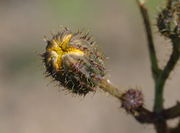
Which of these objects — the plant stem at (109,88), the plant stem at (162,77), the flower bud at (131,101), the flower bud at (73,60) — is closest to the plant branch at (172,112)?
the plant stem at (162,77)

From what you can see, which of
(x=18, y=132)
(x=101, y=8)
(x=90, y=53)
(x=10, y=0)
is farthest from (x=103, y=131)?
(x=90, y=53)

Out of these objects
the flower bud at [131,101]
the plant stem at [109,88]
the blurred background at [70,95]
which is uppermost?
the plant stem at [109,88]

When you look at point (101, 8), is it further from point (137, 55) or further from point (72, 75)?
point (72, 75)

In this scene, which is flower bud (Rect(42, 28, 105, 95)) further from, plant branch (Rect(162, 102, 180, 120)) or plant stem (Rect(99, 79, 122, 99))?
plant branch (Rect(162, 102, 180, 120))

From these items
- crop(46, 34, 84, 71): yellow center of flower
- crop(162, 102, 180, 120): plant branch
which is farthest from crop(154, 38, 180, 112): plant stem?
crop(46, 34, 84, 71): yellow center of flower

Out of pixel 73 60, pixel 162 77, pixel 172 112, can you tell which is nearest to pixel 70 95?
pixel 162 77

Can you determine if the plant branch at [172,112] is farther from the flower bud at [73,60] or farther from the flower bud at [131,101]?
the flower bud at [73,60]
